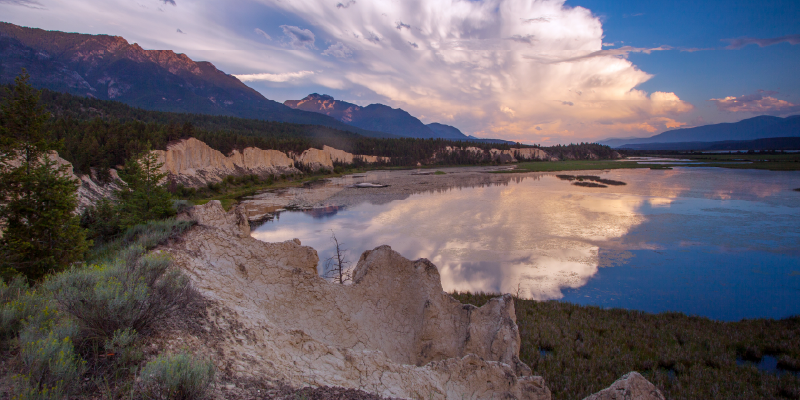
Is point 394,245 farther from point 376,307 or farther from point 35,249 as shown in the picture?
point 35,249

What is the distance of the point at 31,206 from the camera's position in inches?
A: 313

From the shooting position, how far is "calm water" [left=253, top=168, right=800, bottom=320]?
13062 millimetres

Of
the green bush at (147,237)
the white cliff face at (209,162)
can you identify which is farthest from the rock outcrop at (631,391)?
the white cliff face at (209,162)

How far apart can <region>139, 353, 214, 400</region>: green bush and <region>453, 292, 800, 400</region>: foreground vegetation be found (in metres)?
7.02

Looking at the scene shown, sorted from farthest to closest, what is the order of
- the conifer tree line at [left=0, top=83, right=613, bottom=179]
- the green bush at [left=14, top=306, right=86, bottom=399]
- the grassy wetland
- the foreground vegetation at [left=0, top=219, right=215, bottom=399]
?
1. the grassy wetland
2. the conifer tree line at [left=0, top=83, right=613, bottom=179]
3. the foreground vegetation at [left=0, top=219, right=215, bottom=399]
4. the green bush at [left=14, top=306, right=86, bottom=399]

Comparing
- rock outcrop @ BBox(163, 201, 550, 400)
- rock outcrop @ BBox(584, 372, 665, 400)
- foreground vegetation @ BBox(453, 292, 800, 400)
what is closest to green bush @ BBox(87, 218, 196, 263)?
rock outcrop @ BBox(163, 201, 550, 400)

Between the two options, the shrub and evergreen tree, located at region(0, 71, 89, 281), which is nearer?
the shrub

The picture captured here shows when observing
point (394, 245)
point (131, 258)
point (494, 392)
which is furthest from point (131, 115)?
point (494, 392)

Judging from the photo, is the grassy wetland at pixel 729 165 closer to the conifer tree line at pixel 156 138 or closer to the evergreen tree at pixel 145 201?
the conifer tree line at pixel 156 138

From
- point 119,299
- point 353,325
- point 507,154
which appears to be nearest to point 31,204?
point 119,299

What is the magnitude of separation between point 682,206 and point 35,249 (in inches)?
1484

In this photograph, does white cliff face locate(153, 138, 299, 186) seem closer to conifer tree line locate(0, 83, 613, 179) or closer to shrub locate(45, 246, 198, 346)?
conifer tree line locate(0, 83, 613, 179)

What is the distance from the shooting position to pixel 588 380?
7.61 m

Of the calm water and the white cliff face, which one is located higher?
the white cliff face
